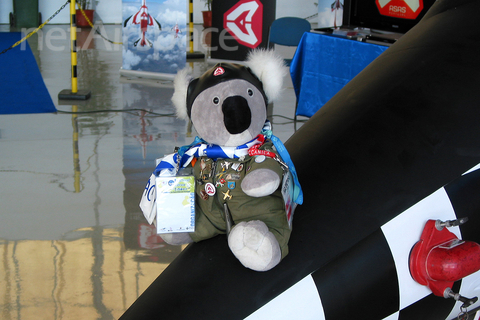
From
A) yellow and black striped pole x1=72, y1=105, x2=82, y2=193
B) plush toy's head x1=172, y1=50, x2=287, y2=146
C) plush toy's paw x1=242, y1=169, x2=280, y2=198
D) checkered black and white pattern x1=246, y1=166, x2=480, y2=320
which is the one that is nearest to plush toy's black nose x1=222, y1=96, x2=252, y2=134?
plush toy's head x1=172, y1=50, x2=287, y2=146

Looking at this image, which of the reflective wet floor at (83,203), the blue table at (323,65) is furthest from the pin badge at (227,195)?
the blue table at (323,65)

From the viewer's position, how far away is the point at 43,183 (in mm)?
2943

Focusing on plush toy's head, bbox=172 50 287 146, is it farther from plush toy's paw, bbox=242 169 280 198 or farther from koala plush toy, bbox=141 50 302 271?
plush toy's paw, bbox=242 169 280 198

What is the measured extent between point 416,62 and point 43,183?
93.1 inches

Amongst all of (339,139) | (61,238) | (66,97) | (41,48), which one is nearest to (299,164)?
(339,139)

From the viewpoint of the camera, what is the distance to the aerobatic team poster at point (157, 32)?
6.20 meters

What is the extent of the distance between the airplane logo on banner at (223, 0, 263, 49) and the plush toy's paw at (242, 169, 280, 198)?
5.89 metres

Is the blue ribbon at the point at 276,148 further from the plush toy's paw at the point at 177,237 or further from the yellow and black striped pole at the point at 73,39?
the yellow and black striped pole at the point at 73,39

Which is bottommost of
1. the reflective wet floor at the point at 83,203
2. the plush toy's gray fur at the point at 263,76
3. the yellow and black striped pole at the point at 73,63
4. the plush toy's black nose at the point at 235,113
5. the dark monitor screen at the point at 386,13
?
the reflective wet floor at the point at 83,203

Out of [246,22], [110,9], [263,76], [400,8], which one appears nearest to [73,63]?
[246,22]

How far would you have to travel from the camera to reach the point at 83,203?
270 centimetres

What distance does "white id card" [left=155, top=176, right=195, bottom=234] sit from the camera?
1.13 m

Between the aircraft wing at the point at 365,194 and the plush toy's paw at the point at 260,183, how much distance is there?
0.08 meters

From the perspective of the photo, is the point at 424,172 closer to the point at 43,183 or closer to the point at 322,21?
the point at 43,183
